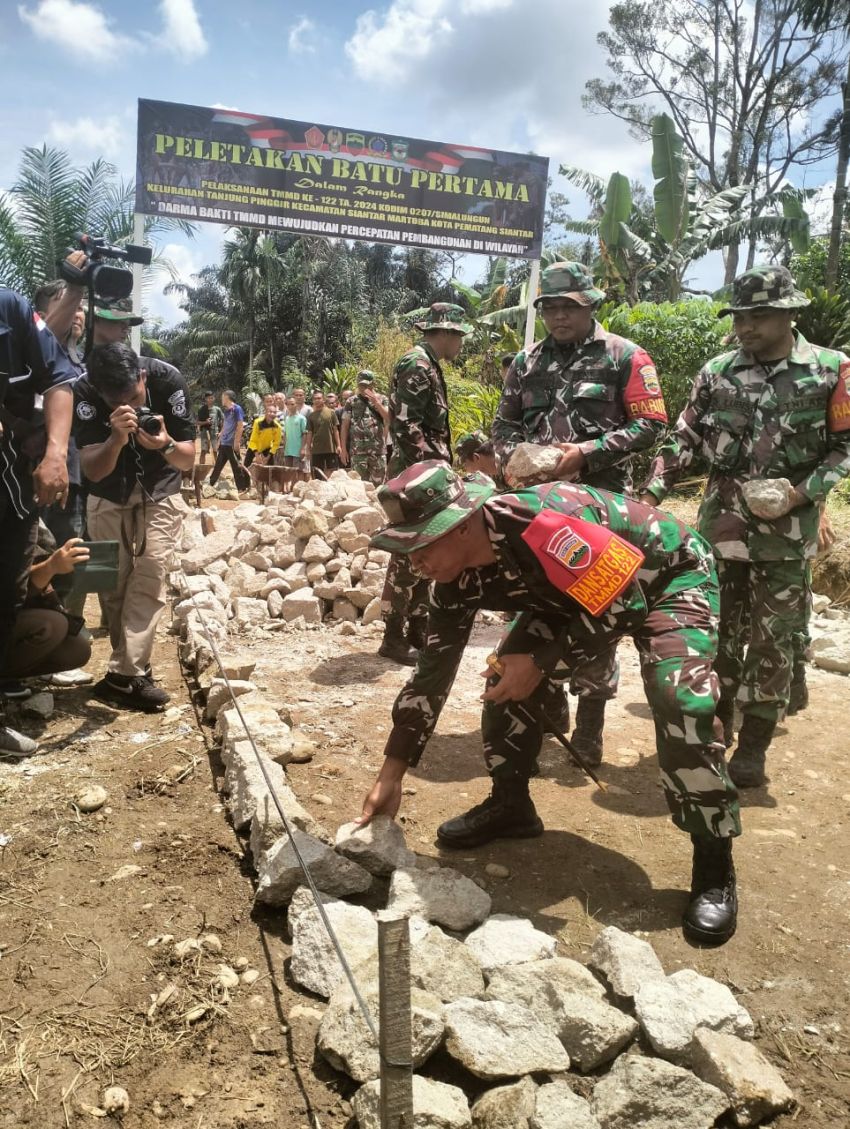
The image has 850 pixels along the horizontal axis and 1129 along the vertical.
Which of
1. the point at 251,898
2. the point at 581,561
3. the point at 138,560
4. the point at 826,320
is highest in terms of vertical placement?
the point at 826,320

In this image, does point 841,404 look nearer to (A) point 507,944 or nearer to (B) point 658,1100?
(A) point 507,944

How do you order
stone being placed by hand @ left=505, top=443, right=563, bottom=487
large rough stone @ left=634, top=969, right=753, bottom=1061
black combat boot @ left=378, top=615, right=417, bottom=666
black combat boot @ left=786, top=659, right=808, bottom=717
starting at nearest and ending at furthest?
large rough stone @ left=634, top=969, right=753, bottom=1061 → stone being placed by hand @ left=505, top=443, right=563, bottom=487 → black combat boot @ left=786, top=659, right=808, bottom=717 → black combat boot @ left=378, top=615, right=417, bottom=666

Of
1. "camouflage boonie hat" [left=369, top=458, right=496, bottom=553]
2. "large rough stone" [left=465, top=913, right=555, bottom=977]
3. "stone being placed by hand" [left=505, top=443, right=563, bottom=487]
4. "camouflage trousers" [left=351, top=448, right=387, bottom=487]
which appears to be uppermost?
"stone being placed by hand" [left=505, top=443, right=563, bottom=487]

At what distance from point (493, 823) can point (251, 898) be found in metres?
0.85

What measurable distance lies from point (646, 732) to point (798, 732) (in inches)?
29.1

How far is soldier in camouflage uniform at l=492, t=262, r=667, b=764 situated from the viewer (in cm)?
347

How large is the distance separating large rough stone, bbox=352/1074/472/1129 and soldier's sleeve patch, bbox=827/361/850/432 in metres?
2.75

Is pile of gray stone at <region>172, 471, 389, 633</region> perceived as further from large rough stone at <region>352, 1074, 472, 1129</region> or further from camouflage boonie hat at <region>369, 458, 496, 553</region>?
large rough stone at <region>352, 1074, 472, 1129</region>

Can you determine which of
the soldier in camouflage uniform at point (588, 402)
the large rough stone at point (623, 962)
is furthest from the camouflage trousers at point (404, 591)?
the large rough stone at point (623, 962)

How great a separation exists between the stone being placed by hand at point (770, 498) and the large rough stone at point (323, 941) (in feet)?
7.04

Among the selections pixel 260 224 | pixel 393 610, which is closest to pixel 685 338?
pixel 260 224

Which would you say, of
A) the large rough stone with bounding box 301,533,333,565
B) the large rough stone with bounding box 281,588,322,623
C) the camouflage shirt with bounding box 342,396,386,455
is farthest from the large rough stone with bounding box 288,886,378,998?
the camouflage shirt with bounding box 342,396,386,455

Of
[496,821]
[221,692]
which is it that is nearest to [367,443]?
[221,692]

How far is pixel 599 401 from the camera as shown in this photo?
3.59 m
